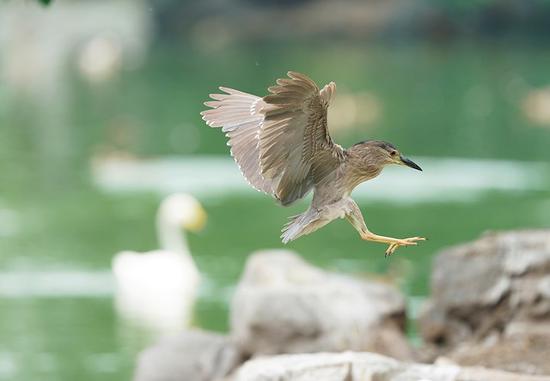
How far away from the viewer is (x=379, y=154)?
407cm

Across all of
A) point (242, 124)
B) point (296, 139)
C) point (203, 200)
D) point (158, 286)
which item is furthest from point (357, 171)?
point (203, 200)

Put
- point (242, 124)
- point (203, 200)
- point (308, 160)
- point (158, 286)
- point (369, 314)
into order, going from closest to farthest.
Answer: point (308, 160) → point (242, 124) → point (369, 314) → point (158, 286) → point (203, 200)

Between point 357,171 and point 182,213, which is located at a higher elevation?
point 357,171

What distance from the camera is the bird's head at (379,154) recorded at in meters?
4.06

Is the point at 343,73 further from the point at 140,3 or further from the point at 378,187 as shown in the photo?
A: the point at 140,3

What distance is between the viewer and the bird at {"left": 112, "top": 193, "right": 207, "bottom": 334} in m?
9.95

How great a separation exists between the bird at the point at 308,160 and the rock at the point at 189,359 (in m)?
2.43

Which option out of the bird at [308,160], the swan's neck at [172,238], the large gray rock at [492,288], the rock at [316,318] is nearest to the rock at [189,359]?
the rock at [316,318]

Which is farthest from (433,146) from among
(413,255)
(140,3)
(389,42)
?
(140,3)

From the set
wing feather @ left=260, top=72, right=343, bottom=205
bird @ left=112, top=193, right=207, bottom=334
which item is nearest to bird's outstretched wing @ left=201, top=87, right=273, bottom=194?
wing feather @ left=260, top=72, right=343, bottom=205

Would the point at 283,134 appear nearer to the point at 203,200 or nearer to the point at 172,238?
the point at 172,238

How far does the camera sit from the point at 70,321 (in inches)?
376

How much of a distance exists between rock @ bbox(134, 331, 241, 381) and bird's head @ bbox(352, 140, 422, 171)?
2.63 m

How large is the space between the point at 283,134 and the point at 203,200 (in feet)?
30.8
